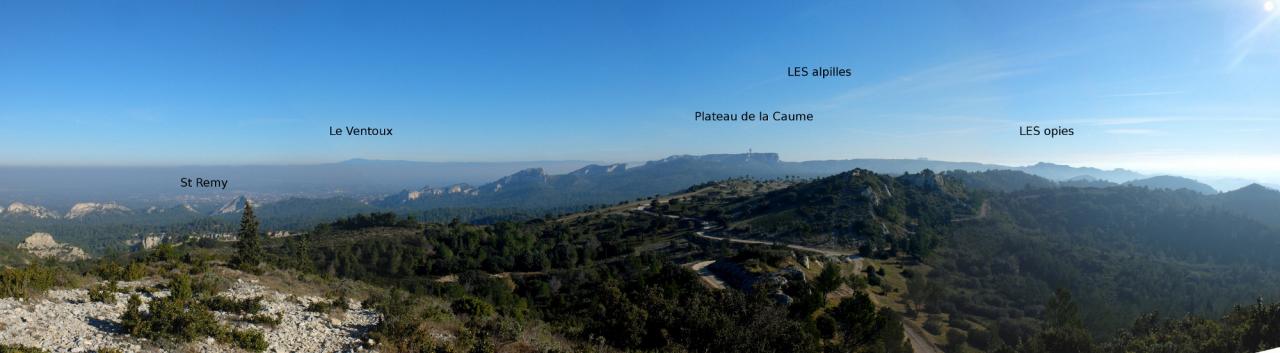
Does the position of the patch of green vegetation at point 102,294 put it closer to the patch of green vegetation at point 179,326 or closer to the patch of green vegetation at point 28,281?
the patch of green vegetation at point 28,281

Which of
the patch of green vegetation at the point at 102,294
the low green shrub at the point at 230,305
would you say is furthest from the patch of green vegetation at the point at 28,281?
the low green shrub at the point at 230,305

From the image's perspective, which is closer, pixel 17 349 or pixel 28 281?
pixel 17 349

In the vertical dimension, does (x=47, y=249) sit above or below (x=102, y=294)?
below

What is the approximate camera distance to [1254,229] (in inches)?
5955

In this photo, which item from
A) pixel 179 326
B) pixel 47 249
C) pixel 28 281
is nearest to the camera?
pixel 179 326

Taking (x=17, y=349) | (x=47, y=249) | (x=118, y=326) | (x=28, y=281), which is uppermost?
(x=28, y=281)

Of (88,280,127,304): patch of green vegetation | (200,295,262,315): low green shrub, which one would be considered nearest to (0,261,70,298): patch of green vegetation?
(88,280,127,304): patch of green vegetation

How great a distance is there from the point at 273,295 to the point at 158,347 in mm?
8075

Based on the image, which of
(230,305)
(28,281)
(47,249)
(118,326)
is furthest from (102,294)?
(47,249)

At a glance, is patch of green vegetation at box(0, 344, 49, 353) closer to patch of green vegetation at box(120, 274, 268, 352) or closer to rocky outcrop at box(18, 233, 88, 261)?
patch of green vegetation at box(120, 274, 268, 352)

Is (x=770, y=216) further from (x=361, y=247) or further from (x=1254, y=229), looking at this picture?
(x=1254, y=229)

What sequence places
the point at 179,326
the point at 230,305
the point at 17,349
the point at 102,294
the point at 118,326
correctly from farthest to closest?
the point at 230,305 → the point at 102,294 → the point at 118,326 → the point at 179,326 → the point at 17,349

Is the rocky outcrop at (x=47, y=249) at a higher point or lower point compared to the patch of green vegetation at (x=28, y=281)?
lower

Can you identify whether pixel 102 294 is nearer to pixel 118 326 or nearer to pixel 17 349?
pixel 118 326
